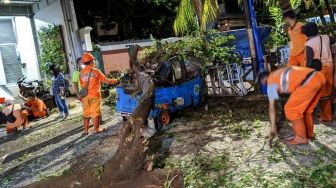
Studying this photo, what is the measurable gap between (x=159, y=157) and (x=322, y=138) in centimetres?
250

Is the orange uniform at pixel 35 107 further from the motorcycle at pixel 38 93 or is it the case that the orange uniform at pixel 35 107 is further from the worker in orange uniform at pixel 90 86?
the worker in orange uniform at pixel 90 86

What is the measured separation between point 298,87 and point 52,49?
12.3 m

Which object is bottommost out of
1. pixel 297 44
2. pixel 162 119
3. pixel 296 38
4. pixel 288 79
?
pixel 162 119

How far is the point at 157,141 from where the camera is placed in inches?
252

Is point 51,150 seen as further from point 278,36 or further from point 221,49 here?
point 278,36

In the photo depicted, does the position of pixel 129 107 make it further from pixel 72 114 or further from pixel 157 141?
pixel 72 114

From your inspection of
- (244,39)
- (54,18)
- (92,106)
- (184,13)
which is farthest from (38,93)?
(244,39)

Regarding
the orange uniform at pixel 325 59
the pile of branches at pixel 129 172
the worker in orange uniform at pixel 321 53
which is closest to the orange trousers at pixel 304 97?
the worker in orange uniform at pixel 321 53

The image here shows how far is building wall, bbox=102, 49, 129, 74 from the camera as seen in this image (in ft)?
50.1

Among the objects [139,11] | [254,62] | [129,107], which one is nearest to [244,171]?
[129,107]

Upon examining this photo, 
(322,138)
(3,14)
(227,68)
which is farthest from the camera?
(3,14)

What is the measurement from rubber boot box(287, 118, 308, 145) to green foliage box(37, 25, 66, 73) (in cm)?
1178

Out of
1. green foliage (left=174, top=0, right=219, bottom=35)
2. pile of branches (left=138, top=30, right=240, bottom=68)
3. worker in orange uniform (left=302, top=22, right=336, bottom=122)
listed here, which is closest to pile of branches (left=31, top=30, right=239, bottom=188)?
worker in orange uniform (left=302, top=22, right=336, bottom=122)

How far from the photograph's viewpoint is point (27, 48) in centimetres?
1545
